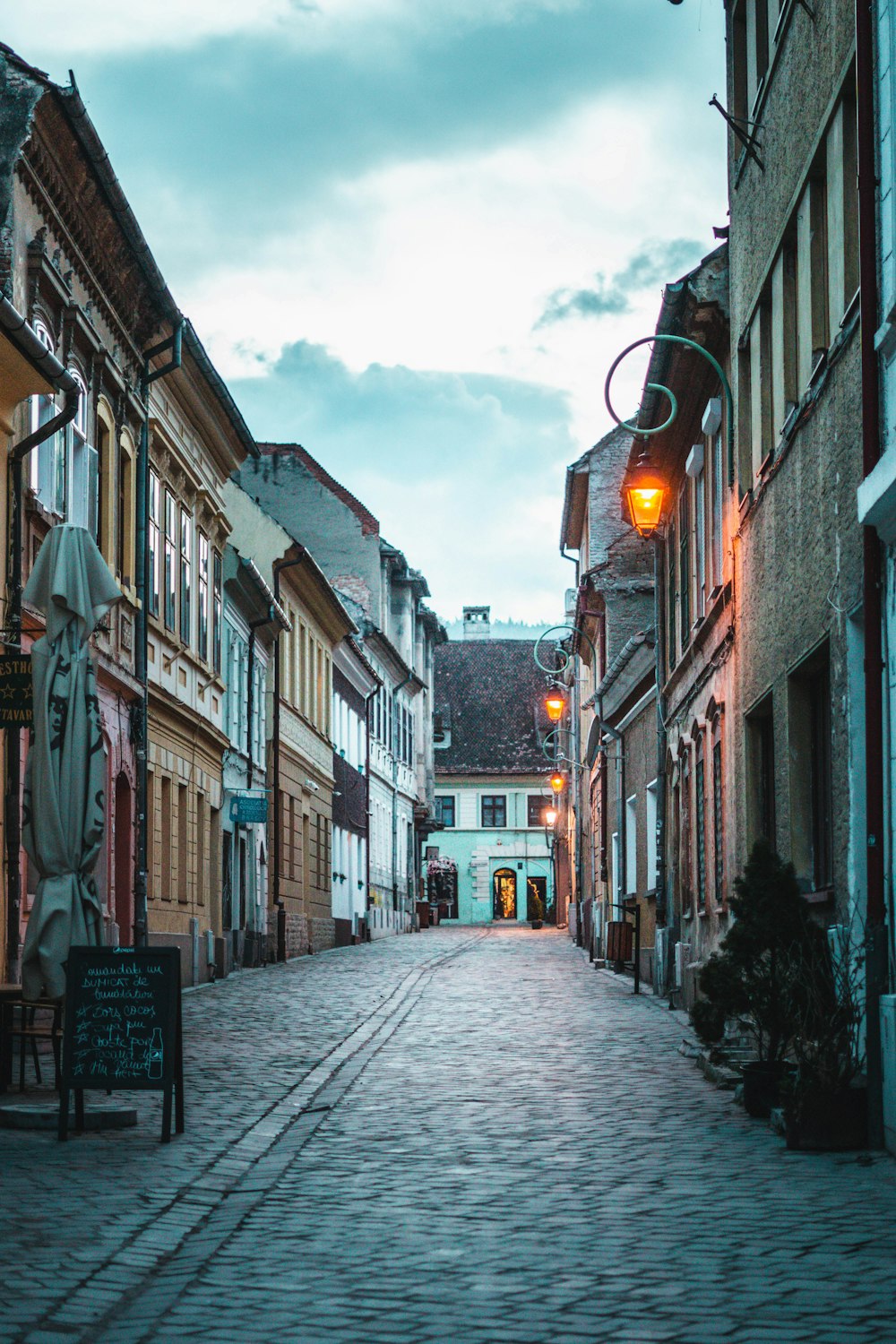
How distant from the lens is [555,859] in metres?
78.0

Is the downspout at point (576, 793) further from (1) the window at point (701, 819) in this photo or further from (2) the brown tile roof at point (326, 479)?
(1) the window at point (701, 819)

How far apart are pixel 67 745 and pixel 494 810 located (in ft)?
241

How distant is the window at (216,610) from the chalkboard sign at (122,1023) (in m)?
20.5

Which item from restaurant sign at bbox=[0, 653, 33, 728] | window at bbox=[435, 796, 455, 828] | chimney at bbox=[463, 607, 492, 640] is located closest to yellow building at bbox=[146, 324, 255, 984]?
restaurant sign at bbox=[0, 653, 33, 728]

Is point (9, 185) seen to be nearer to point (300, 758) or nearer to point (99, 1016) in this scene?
point (99, 1016)

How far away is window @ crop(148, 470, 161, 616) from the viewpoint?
2533 centimetres

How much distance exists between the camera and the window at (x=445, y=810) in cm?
8569

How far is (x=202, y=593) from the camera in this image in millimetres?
30156

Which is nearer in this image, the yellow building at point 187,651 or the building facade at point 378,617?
the yellow building at point 187,651

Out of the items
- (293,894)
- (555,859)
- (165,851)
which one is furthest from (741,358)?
(555,859)

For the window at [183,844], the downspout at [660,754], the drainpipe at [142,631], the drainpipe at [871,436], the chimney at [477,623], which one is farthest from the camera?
the chimney at [477,623]

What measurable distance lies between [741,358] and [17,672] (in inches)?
262

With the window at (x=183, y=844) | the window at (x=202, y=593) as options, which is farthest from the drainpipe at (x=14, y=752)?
the window at (x=202, y=593)

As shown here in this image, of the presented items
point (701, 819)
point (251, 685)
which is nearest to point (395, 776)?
point (251, 685)
